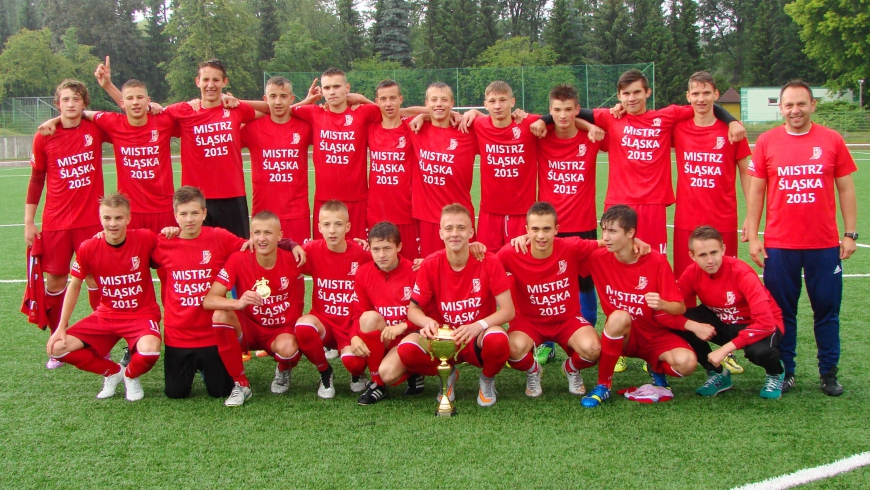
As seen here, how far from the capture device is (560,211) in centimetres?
539

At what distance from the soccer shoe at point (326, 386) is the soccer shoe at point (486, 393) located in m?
0.93

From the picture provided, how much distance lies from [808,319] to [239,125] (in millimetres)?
4954

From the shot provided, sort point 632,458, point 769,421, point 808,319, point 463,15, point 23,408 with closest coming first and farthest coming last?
1. point 632,458
2. point 769,421
3. point 23,408
4. point 808,319
5. point 463,15

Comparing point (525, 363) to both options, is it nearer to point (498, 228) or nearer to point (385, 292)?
point (385, 292)

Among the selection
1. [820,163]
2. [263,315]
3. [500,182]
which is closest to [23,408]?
[263,315]

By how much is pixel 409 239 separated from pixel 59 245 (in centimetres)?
262

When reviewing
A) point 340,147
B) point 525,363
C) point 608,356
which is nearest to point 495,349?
point 525,363

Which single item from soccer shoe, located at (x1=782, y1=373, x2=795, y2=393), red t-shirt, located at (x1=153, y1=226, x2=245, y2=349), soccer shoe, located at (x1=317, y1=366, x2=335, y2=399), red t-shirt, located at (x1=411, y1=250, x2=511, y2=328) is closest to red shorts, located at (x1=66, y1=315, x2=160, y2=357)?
red t-shirt, located at (x1=153, y1=226, x2=245, y2=349)

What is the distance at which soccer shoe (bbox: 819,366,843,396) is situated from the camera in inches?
170

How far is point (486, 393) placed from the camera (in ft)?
14.3

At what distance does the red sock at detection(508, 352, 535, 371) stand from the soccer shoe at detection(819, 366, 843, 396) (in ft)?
5.83

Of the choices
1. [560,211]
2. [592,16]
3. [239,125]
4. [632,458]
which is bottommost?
[632,458]

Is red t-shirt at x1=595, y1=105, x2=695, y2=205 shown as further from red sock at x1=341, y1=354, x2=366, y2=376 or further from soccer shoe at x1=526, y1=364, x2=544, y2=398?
red sock at x1=341, y1=354, x2=366, y2=376

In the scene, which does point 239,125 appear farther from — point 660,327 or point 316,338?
point 660,327
